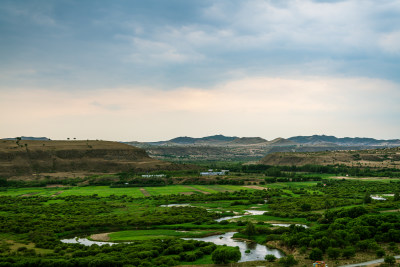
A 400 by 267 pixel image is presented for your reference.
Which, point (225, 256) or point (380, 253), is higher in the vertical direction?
point (380, 253)

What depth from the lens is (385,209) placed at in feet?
260

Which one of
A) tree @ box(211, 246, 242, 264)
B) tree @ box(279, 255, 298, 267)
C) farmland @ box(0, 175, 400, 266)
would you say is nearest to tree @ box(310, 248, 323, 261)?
farmland @ box(0, 175, 400, 266)

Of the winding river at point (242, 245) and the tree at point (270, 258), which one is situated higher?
the tree at point (270, 258)

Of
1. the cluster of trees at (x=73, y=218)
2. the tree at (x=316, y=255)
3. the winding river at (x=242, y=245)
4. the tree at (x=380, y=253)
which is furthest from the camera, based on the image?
the cluster of trees at (x=73, y=218)

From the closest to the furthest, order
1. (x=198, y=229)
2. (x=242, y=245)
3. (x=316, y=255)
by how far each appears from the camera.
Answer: (x=316, y=255), (x=242, y=245), (x=198, y=229)

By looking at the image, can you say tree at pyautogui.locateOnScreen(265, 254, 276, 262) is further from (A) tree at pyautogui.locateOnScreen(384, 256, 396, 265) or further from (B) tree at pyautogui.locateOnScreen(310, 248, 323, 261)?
(A) tree at pyautogui.locateOnScreen(384, 256, 396, 265)

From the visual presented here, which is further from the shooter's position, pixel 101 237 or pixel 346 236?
pixel 101 237

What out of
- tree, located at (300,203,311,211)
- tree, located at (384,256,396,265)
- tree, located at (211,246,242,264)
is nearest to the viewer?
tree, located at (384,256,396,265)

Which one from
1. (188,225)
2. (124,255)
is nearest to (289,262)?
(124,255)

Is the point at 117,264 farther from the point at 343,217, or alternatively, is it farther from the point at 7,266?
the point at 343,217

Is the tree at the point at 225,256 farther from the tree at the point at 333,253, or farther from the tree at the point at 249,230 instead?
the tree at the point at 249,230

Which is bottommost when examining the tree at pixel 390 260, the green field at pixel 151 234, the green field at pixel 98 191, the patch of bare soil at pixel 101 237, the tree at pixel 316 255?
the green field at pixel 98 191

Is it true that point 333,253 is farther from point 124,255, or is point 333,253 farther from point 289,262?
point 124,255

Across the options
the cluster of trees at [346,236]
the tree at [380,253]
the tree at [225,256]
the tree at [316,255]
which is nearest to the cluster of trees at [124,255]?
the tree at [225,256]
